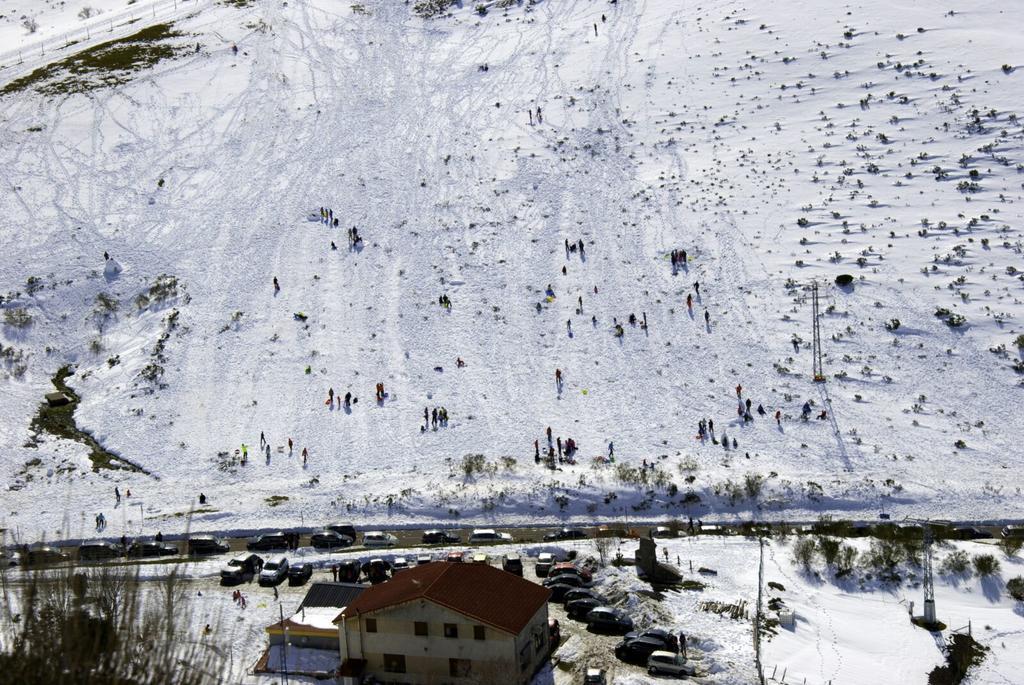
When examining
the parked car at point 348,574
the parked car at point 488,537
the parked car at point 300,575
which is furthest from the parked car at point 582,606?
the parked car at point 300,575

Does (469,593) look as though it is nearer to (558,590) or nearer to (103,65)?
(558,590)

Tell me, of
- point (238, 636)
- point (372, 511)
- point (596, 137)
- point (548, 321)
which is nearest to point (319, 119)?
point (596, 137)

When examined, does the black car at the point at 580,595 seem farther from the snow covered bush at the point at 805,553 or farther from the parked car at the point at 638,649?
the snow covered bush at the point at 805,553

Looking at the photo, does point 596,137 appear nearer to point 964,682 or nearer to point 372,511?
point 372,511

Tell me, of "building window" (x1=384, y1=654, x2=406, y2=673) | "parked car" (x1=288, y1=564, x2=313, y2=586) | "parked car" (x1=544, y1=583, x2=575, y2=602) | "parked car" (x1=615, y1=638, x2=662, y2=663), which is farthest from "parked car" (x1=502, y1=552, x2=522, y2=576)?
"building window" (x1=384, y1=654, x2=406, y2=673)

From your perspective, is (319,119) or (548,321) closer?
(548,321)

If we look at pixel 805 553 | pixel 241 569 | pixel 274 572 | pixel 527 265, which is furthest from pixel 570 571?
pixel 527 265

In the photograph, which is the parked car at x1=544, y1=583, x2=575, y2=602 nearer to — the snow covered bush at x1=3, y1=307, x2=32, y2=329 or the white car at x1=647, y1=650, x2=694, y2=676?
the white car at x1=647, y1=650, x2=694, y2=676
